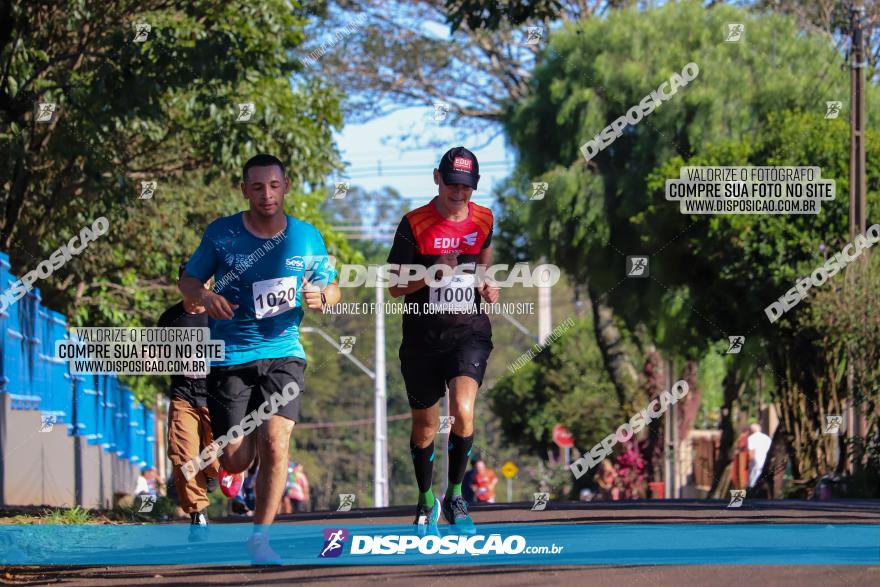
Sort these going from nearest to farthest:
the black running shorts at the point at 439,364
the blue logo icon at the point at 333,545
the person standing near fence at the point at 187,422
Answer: the blue logo icon at the point at 333,545 < the black running shorts at the point at 439,364 < the person standing near fence at the point at 187,422

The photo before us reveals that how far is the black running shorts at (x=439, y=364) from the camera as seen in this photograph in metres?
7.82

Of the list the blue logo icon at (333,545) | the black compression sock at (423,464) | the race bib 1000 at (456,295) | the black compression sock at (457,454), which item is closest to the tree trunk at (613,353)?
the black compression sock at (423,464)

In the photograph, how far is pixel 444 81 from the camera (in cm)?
3331

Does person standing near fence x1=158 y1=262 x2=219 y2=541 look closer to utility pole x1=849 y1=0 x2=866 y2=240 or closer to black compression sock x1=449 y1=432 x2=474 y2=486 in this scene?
black compression sock x1=449 y1=432 x2=474 y2=486

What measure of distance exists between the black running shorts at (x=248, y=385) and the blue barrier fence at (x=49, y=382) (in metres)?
8.32

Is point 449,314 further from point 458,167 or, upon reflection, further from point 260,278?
point 260,278

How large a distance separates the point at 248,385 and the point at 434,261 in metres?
1.33

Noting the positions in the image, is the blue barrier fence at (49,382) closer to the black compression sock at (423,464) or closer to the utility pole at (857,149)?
the black compression sock at (423,464)

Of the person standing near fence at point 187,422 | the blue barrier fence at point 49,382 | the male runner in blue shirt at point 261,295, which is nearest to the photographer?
the male runner in blue shirt at point 261,295

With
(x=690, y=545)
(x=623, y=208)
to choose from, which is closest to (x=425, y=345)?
(x=690, y=545)

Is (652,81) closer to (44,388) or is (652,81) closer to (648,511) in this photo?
(44,388)

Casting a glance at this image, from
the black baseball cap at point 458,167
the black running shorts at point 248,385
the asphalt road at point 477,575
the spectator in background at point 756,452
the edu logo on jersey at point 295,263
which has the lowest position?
the spectator in background at point 756,452

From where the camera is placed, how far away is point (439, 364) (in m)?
7.94

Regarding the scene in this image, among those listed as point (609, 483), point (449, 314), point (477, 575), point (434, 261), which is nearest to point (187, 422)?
point (449, 314)
